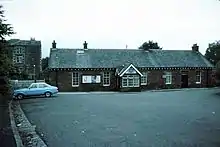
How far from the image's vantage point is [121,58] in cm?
5019

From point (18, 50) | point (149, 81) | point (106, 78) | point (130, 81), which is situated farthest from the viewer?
point (18, 50)

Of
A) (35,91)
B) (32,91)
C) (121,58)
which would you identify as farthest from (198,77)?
(32,91)

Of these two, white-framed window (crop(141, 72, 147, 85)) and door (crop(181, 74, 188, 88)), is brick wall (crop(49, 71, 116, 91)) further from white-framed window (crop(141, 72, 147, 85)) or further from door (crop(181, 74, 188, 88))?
door (crop(181, 74, 188, 88))

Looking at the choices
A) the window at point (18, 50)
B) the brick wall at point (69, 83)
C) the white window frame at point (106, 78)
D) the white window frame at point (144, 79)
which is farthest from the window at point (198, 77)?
the window at point (18, 50)

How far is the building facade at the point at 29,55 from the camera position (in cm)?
6688

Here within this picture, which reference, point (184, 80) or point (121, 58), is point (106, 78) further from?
point (184, 80)

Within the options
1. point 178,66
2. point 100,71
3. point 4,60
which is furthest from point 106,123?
point 178,66

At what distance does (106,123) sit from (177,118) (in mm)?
3316

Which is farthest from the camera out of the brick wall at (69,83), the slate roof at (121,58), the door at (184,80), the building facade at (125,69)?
the door at (184,80)

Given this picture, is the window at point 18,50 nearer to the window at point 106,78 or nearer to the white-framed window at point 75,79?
the white-framed window at point 75,79

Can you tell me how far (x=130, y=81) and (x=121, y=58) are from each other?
487 cm

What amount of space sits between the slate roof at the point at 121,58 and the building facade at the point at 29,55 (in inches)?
783

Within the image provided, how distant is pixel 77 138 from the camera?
10.2m

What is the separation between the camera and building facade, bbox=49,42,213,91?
152ft
